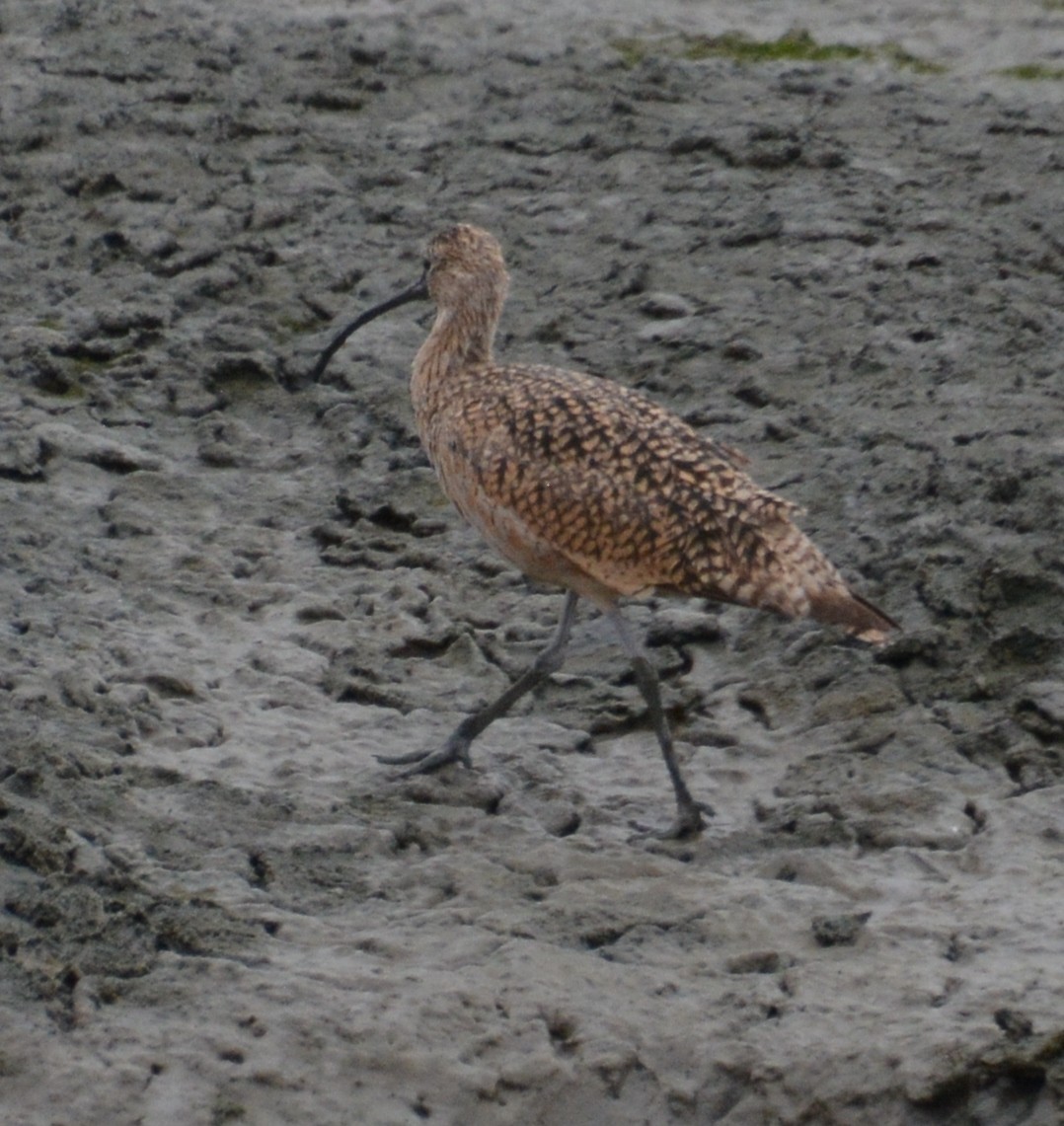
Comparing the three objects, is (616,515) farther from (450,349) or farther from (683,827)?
(450,349)

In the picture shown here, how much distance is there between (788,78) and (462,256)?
3.39 meters

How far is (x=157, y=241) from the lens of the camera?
909cm

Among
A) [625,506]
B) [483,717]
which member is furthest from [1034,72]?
[483,717]

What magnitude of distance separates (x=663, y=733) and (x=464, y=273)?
191 cm

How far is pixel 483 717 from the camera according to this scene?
642 cm

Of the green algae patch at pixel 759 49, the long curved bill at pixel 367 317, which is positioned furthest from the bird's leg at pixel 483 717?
the green algae patch at pixel 759 49

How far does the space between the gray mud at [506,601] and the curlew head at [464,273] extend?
2.57 feet

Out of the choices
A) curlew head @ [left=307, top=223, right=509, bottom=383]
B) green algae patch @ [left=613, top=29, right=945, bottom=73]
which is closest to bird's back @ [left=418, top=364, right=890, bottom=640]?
curlew head @ [left=307, top=223, right=509, bottom=383]

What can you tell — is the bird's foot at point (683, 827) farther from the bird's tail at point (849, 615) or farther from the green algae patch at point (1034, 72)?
the green algae patch at point (1034, 72)

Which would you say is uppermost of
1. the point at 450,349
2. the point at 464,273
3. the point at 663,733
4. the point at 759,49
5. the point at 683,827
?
the point at 759,49

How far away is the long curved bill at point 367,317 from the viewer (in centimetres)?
761

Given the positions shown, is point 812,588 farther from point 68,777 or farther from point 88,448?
point 88,448

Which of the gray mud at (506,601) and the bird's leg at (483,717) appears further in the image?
the bird's leg at (483,717)

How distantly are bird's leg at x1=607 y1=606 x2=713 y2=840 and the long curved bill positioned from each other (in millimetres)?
1653
